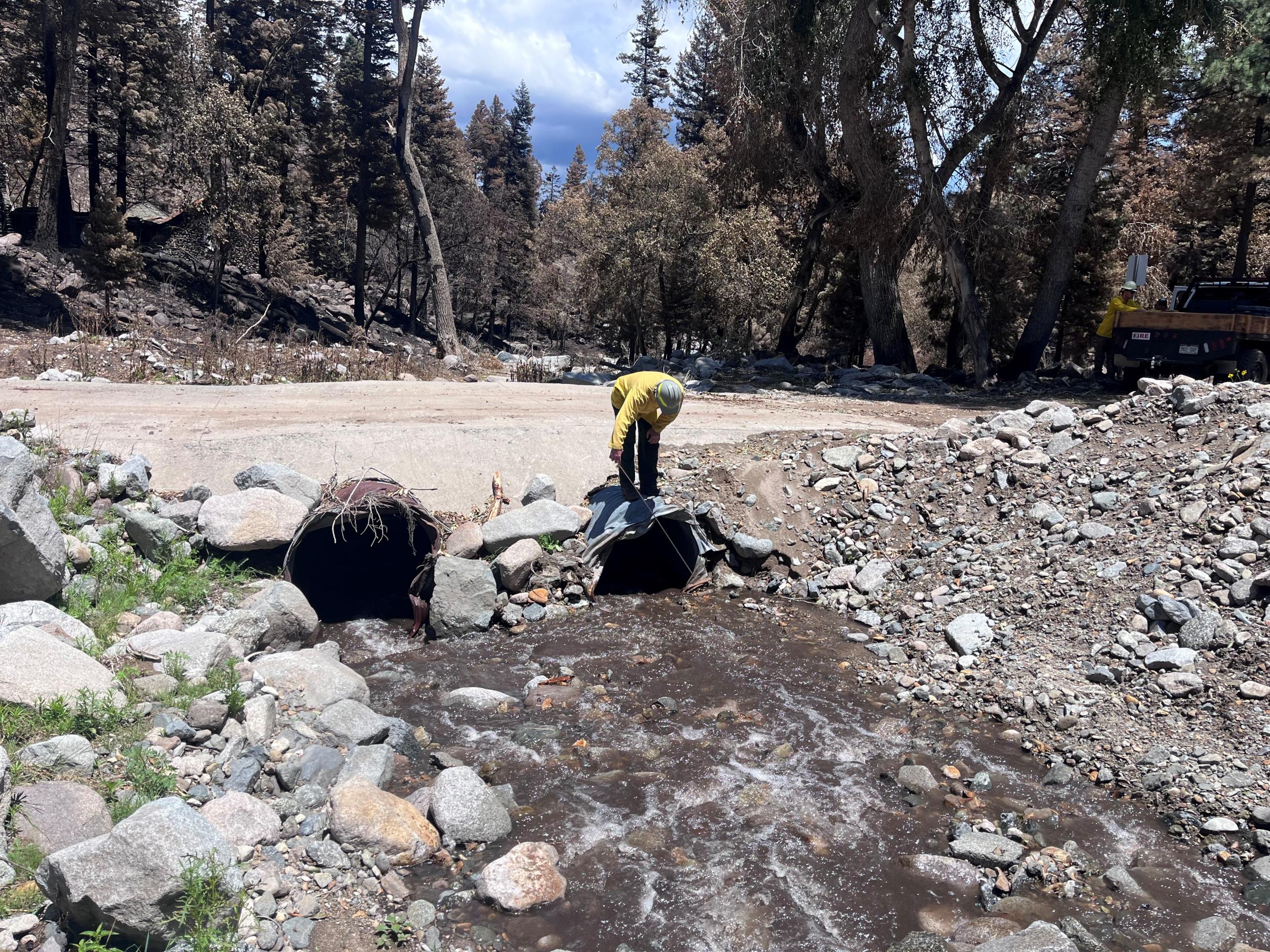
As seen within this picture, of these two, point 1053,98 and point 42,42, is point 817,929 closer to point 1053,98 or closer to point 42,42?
point 1053,98

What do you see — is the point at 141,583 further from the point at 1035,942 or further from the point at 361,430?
the point at 1035,942

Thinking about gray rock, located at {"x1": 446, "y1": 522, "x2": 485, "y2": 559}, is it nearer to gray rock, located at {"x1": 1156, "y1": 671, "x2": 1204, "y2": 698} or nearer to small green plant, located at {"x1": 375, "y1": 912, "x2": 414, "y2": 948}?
small green plant, located at {"x1": 375, "y1": 912, "x2": 414, "y2": 948}

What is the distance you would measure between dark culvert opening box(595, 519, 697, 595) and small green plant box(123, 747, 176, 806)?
485 centimetres

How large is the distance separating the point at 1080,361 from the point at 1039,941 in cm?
2450

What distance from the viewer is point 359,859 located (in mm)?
4652

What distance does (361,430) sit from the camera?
34.3 ft

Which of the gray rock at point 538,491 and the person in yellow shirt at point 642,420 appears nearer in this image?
the person in yellow shirt at point 642,420

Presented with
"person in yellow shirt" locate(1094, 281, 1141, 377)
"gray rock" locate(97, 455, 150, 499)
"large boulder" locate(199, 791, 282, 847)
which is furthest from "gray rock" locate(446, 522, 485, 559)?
"person in yellow shirt" locate(1094, 281, 1141, 377)

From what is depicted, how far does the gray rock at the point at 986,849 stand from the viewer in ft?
16.3

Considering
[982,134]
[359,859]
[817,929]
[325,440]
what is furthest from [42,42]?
[817,929]

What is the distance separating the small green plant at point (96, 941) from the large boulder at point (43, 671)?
180cm

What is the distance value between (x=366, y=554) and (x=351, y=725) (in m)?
4.82

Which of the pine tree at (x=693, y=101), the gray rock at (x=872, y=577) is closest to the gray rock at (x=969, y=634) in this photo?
the gray rock at (x=872, y=577)

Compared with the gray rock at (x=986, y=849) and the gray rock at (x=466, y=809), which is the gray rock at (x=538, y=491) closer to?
the gray rock at (x=466, y=809)
